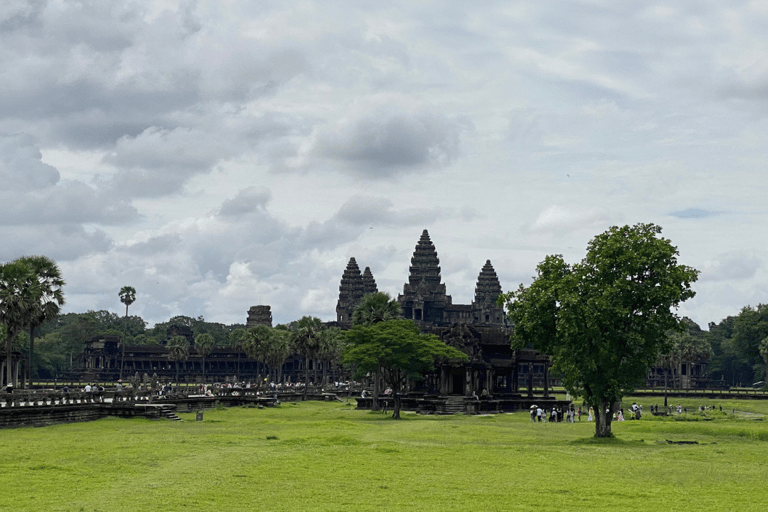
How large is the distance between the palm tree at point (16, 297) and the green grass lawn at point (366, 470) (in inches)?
618

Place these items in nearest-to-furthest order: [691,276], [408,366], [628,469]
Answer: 1. [628,469]
2. [691,276]
3. [408,366]

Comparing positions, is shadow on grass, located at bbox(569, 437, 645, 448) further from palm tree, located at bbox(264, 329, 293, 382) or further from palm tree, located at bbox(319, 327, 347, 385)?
palm tree, located at bbox(264, 329, 293, 382)

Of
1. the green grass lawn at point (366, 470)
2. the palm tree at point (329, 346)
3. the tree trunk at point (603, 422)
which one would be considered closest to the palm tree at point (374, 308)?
the palm tree at point (329, 346)

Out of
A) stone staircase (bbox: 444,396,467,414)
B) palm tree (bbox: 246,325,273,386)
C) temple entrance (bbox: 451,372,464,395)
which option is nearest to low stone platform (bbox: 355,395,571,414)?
stone staircase (bbox: 444,396,467,414)

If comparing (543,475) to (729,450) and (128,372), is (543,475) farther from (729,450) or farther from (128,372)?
(128,372)

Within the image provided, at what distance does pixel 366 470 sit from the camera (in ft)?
108

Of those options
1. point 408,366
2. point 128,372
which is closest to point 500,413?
point 408,366

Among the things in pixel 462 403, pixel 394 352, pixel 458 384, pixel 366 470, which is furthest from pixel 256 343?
pixel 366 470

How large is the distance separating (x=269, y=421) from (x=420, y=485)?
3462 centimetres

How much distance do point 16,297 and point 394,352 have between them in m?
29.5

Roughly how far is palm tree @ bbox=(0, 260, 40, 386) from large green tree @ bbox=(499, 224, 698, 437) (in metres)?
38.1

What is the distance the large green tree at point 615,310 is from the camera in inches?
1948

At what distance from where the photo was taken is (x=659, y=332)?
1987 inches

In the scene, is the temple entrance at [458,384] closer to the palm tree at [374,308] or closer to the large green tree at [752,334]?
the palm tree at [374,308]
